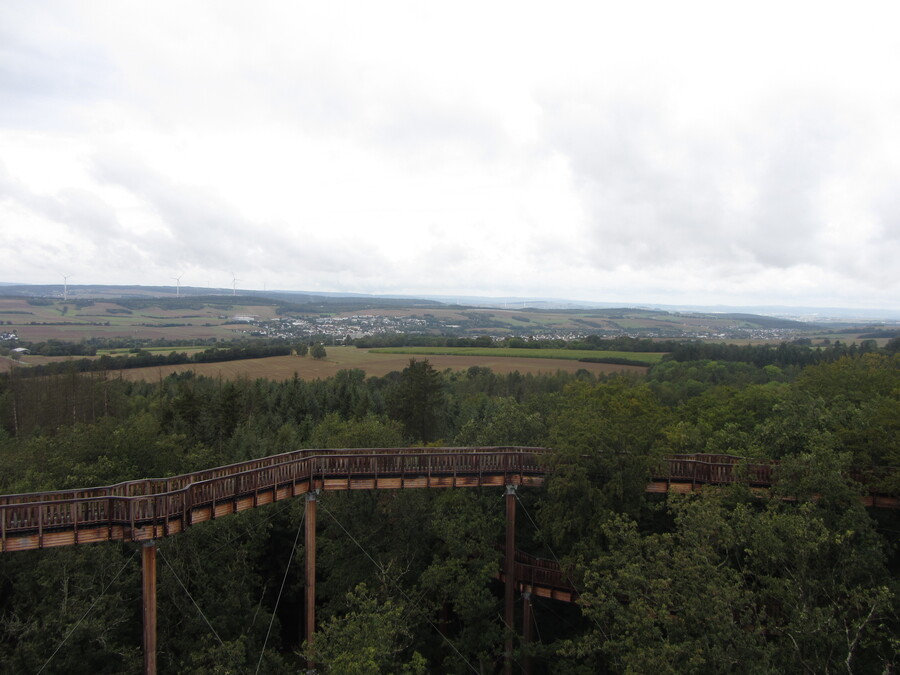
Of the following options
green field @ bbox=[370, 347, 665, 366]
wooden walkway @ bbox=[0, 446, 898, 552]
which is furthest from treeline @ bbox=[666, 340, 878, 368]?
wooden walkway @ bbox=[0, 446, 898, 552]

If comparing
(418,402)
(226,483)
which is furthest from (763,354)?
(226,483)

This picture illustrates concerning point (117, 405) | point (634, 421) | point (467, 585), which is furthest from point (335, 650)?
point (117, 405)

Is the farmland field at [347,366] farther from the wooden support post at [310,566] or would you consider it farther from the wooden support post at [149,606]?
the wooden support post at [149,606]

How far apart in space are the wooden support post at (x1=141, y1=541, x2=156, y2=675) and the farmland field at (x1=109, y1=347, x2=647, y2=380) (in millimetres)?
Answer: 58183

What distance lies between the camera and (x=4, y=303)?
6875 inches

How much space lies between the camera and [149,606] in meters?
15.4

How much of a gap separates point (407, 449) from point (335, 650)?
9590 millimetres

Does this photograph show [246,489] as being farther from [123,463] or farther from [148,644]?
[123,463]

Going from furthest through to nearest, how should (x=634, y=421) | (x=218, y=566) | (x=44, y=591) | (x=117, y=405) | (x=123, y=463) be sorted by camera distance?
(x=117, y=405), (x=123, y=463), (x=634, y=421), (x=218, y=566), (x=44, y=591)

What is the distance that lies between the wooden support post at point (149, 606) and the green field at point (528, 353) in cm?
8856

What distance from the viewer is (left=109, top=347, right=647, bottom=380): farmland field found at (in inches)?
3039

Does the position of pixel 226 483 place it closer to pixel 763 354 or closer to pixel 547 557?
pixel 547 557

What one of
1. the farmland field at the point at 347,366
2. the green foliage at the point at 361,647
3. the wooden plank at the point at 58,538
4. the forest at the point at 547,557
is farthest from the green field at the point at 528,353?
the green foliage at the point at 361,647

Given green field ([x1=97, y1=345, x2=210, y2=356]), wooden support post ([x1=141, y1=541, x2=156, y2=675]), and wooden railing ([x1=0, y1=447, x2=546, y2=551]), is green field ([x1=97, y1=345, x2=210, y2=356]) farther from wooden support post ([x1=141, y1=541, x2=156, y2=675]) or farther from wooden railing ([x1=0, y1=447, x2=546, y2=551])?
wooden support post ([x1=141, y1=541, x2=156, y2=675])
